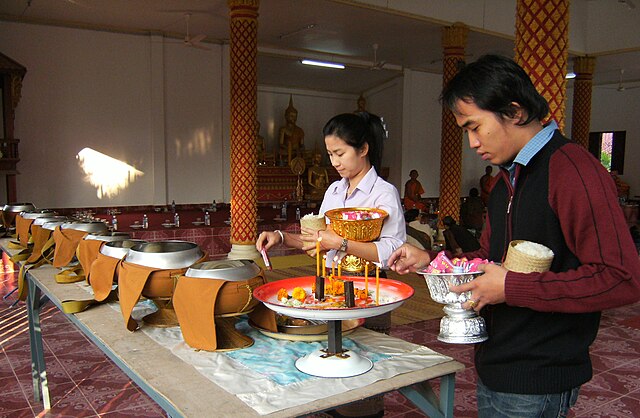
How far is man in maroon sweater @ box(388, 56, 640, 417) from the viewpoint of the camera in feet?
3.55

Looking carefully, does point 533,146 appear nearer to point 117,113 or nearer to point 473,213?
point 117,113

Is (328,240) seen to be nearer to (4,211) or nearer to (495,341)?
(495,341)

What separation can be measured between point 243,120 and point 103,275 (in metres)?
5.56

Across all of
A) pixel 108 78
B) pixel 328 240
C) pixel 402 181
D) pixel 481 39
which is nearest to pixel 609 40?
pixel 481 39

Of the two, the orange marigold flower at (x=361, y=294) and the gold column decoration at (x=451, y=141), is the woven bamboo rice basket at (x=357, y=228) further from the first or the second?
the gold column decoration at (x=451, y=141)

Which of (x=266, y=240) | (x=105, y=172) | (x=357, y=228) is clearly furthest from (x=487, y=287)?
(x=105, y=172)

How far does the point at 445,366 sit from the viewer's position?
58.0 inches

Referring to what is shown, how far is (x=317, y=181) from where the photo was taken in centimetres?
1290

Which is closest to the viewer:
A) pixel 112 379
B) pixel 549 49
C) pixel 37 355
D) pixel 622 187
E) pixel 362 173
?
pixel 362 173

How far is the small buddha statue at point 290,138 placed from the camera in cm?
1347

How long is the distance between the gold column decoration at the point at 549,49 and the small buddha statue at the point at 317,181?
910 centimetres

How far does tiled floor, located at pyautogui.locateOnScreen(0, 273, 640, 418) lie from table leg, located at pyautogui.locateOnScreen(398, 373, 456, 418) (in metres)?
1.59

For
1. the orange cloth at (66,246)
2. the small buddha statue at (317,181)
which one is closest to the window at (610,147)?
the small buddha statue at (317,181)

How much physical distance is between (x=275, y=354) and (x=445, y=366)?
45 cm
